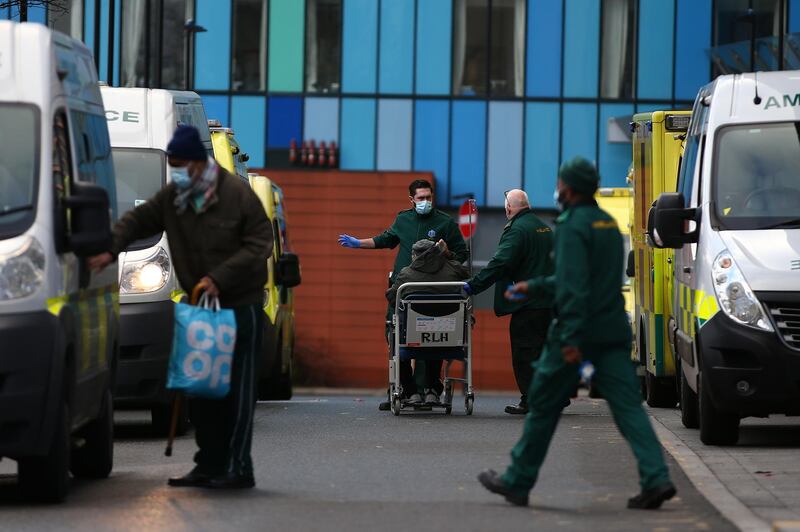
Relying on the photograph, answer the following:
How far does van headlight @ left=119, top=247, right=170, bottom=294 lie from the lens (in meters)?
14.2

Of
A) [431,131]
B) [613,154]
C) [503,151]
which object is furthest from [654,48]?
[431,131]

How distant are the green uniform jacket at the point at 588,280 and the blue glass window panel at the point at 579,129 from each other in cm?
3309

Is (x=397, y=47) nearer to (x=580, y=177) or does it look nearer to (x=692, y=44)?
(x=692, y=44)

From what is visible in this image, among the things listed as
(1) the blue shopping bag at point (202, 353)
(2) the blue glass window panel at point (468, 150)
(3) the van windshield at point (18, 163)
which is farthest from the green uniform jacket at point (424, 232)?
(2) the blue glass window panel at point (468, 150)

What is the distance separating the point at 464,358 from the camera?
1669cm

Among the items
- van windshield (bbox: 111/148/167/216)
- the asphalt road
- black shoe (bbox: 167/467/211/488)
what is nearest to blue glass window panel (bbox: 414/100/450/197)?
the asphalt road

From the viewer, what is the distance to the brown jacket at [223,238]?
1023 cm

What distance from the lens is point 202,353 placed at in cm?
997

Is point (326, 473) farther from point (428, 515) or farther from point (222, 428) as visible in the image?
point (428, 515)

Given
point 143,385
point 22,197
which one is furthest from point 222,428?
point 143,385

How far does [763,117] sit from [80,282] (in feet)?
19.3

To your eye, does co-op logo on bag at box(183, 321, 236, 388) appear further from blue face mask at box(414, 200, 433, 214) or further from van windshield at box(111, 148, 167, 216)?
blue face mask at box(414, 200, 433, 214)

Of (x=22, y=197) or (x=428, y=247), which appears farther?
(x=428, y=247)

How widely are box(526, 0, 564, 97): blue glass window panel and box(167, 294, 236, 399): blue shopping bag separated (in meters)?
33.3
